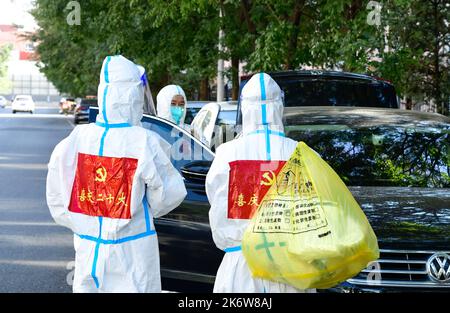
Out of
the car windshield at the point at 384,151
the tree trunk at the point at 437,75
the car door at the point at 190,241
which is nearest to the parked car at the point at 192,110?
the car windshield at the point at 384,151

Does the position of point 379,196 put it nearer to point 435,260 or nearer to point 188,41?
point 435,260

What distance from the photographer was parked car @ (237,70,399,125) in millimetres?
9922

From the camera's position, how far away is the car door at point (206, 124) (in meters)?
9.81

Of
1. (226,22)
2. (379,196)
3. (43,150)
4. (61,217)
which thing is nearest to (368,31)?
(226,22)

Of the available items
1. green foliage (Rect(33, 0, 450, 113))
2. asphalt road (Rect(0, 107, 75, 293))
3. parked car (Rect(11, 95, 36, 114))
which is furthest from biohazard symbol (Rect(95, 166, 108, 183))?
parked car (Rect(11, 95, 36, 114))

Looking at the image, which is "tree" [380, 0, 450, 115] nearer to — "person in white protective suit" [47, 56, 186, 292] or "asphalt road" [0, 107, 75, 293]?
"asphalt road" [0, 107, 75, 293]

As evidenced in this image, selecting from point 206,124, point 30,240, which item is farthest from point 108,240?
point 30,240

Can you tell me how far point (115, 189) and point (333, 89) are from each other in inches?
205

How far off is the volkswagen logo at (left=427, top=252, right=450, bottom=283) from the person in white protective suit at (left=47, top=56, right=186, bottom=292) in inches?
61.8

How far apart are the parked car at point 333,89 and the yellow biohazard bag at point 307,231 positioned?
5.20 m

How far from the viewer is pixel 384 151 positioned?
7.45 metres

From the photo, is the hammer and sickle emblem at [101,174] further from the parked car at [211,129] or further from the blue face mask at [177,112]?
the blue face mask at [177,112]

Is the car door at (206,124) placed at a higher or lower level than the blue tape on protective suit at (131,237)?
higher

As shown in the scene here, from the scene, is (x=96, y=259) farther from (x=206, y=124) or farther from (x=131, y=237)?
(x=206, y=124)
